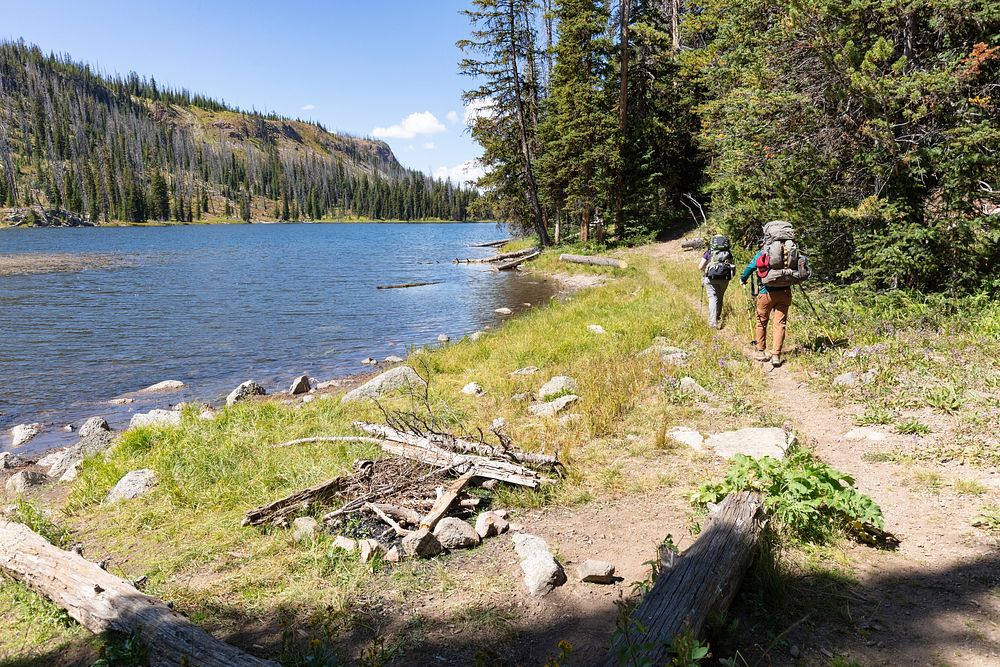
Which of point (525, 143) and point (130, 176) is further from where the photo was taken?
point (130, 176)

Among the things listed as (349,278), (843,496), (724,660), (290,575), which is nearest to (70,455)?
(290,575)

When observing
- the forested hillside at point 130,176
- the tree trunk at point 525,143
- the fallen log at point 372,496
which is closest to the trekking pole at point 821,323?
the fallen log at point 372,496

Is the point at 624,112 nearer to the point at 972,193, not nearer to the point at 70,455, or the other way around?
the point at 972,193

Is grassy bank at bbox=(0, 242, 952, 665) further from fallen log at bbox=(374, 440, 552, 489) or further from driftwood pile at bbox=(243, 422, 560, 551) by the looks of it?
driftwood pile at bbox=(243, 422, 560, 551)

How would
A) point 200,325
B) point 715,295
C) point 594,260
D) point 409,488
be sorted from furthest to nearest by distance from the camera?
point 594,260, point 200,325, point 715,295, point 409,488

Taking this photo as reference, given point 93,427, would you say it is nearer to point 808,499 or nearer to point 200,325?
point 200,325

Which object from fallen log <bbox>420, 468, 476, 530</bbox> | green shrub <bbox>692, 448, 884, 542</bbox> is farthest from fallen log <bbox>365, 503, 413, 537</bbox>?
green shrub <bbox>692, 448, 884, 542</bbox>

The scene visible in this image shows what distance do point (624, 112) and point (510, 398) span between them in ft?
82.1

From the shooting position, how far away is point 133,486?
711 centimetres

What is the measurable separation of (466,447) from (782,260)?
6.02 meters

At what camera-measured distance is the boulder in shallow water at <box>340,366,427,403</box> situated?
34.6 ft

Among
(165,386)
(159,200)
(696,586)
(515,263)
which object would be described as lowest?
(165,386)

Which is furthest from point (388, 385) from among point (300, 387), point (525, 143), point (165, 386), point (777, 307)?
point (525, 143)

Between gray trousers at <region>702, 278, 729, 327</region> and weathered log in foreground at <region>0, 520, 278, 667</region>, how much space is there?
10.5 metres
